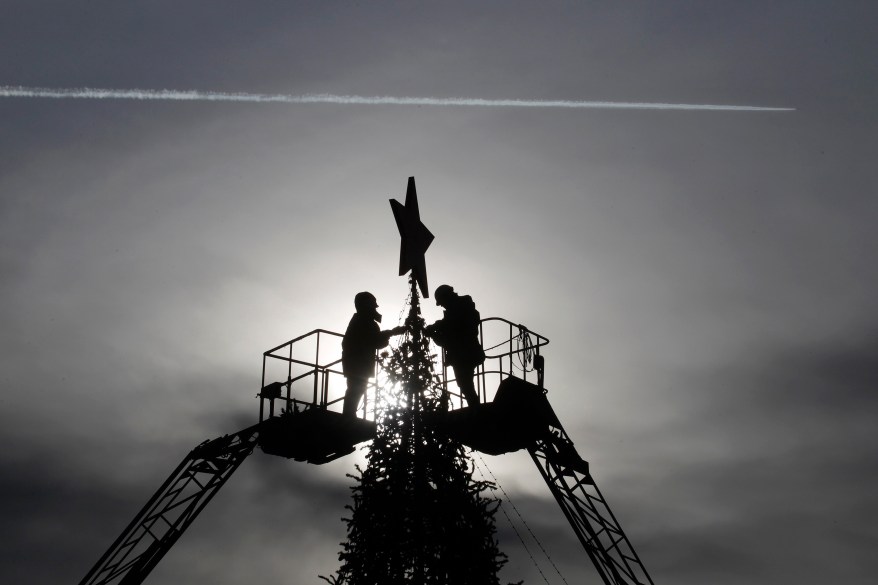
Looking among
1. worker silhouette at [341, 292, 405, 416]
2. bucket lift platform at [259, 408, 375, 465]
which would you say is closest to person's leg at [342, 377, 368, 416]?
worker silhouette at [341, 292, 405, 416]

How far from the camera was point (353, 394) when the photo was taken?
22.5 m

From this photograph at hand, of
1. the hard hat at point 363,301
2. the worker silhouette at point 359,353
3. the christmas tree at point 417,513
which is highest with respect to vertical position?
the hard hat at point 363,301

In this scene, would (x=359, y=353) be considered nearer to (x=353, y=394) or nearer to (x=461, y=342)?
(x=353, y=394)

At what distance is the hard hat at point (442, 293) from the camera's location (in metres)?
22.9

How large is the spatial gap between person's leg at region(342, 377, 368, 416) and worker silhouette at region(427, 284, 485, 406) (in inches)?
67.0

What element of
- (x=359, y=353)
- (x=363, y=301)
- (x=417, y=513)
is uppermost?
(x=363, y=301)

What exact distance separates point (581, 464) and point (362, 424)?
4481 millimetres

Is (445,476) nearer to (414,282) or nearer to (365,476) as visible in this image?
(365,476)

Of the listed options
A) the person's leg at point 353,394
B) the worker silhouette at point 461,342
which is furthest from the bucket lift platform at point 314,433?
the worker silhouette at point 461,342

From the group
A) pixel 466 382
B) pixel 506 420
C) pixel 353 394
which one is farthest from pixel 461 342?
pixel 353 394

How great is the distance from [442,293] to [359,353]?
2079mm

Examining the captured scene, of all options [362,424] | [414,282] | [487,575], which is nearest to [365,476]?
[362,424]

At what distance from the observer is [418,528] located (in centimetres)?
2044

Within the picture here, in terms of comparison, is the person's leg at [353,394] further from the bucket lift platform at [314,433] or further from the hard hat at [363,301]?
the hard hat at [363,301]
